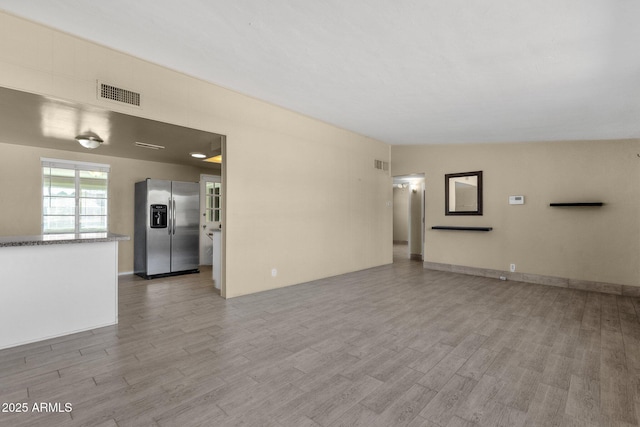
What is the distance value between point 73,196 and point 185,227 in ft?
6.83

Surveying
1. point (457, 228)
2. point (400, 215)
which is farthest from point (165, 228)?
point (400, 215)

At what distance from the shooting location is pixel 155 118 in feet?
11.6

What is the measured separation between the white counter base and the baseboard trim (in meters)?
6.19

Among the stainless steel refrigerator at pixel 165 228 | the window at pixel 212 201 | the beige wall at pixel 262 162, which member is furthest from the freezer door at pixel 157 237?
the window at pixel 212 201

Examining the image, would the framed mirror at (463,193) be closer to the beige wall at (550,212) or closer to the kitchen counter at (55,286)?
the beige wall at (550,212)

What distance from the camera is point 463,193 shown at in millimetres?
6508

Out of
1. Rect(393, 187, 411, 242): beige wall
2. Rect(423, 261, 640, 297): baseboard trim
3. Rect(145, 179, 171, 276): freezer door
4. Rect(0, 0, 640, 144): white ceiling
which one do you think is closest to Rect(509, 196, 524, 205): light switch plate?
Rect(423, 261, 640, 297): baseboard trim

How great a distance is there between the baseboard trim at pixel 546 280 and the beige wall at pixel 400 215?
531 cm

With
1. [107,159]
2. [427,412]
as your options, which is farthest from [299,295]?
[107,159]

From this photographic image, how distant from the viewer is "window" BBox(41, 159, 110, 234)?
540 cm

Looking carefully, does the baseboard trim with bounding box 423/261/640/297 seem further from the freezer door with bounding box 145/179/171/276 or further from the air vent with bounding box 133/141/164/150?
the air vent with bounding box 133/141/164/150

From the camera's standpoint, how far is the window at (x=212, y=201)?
24.9 feet

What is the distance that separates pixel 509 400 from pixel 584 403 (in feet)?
1.63

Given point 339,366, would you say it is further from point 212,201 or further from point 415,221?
point 415,221
